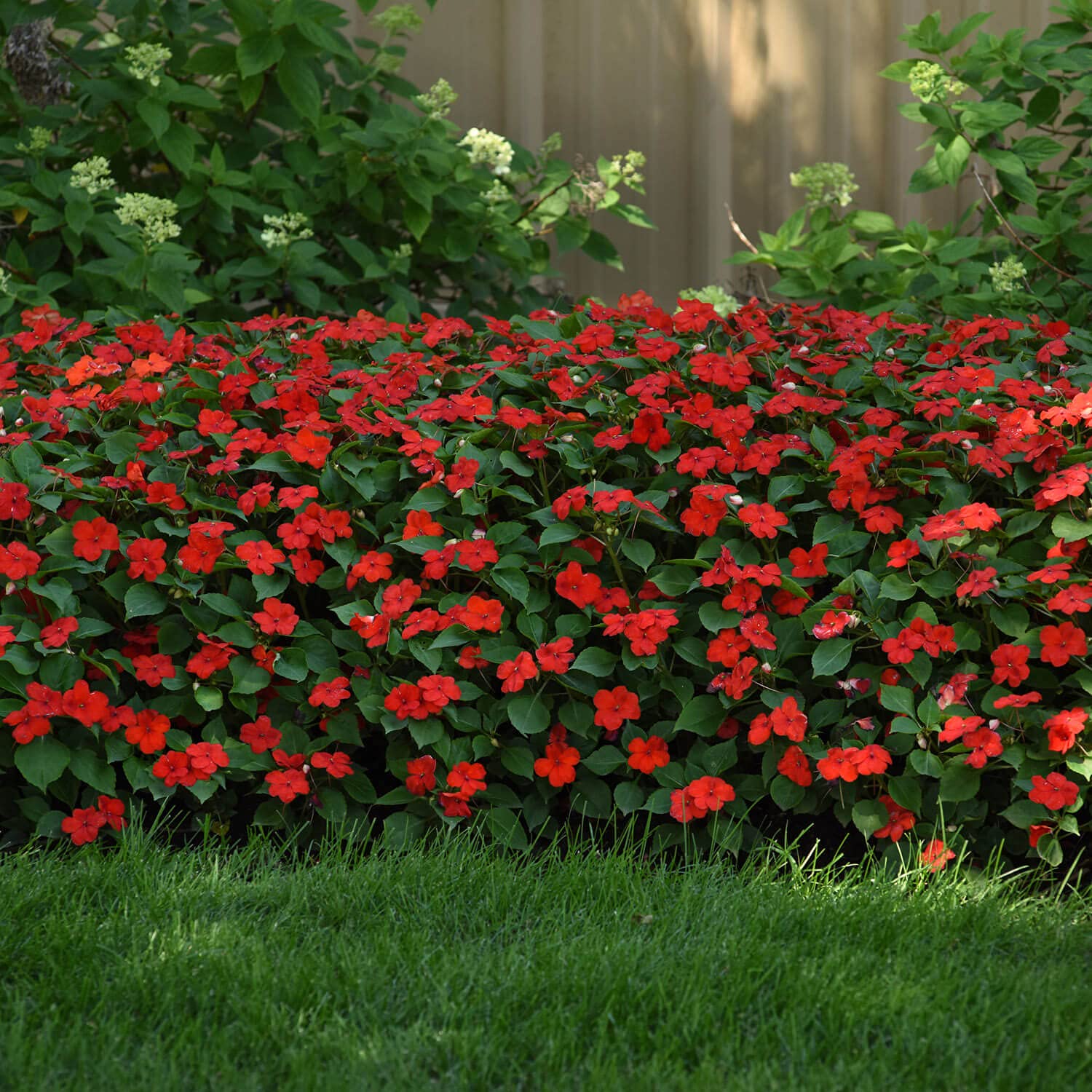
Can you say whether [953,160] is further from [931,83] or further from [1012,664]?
[1012,664]

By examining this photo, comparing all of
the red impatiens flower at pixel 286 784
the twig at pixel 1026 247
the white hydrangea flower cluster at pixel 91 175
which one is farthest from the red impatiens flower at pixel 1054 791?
the white hydrangea flower cluster at pixel 91 175

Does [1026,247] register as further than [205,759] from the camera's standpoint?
Yes

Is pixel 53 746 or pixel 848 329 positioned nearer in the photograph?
pixel 53 746

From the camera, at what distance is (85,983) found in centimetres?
177

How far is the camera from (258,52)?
11.8 ft

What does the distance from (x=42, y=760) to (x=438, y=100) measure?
2.46m

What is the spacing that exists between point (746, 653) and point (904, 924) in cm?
58

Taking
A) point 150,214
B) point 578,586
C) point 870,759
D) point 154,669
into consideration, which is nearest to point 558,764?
point 578,586

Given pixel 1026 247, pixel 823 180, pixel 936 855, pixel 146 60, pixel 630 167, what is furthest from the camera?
pixel 823 180

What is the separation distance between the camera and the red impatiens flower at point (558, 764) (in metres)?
2.33

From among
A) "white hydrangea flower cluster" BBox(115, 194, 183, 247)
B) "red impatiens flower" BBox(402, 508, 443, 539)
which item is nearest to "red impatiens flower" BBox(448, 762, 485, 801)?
"red impatiens flower" BBox(402, 508, 443, 539)

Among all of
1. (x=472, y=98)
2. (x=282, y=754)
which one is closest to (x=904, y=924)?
(x=282, y=754)

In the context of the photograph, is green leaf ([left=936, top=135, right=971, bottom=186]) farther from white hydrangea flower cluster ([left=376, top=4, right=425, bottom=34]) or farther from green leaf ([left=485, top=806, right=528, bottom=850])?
green leaf ([left=485, top=806, right=528, bottom=850])

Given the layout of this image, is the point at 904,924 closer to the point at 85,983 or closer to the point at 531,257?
the point at 85,983
